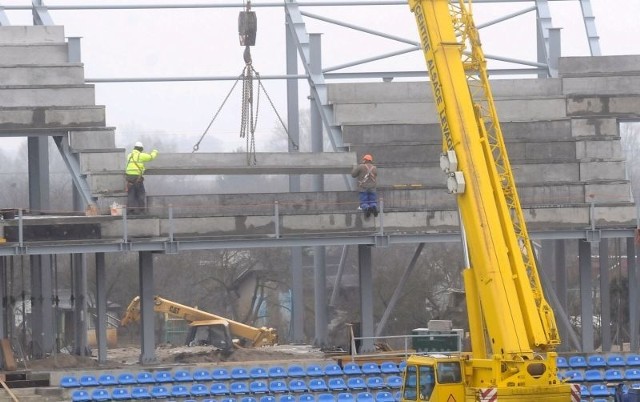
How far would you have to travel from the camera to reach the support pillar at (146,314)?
100 ft

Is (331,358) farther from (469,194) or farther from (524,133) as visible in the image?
(469,194)

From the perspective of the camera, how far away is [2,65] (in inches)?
1314

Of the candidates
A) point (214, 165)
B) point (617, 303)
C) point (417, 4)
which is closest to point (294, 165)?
point (214, 165)

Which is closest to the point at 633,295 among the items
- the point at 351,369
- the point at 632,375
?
the point at 632,375

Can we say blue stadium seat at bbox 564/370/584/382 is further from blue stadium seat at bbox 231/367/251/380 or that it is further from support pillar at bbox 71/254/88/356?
support pillar at bbox 71/254/88/356

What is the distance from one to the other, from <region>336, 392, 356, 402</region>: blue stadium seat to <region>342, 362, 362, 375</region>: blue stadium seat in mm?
1496

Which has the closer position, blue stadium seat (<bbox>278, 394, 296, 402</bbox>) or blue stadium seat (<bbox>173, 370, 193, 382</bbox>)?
blue stadium seat (<bbox>278, 394, 296, 402</bbox>)

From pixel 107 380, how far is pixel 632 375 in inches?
435

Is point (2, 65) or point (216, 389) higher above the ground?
point (2, 65)

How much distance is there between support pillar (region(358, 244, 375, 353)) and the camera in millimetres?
31672

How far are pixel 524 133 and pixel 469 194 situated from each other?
15.4 m

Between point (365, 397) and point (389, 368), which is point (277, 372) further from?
point (365, 397)

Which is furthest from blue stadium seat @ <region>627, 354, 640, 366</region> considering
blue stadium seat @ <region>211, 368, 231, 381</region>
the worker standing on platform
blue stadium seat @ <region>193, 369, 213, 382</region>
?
the worker standing on platform

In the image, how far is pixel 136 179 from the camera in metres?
30.7
